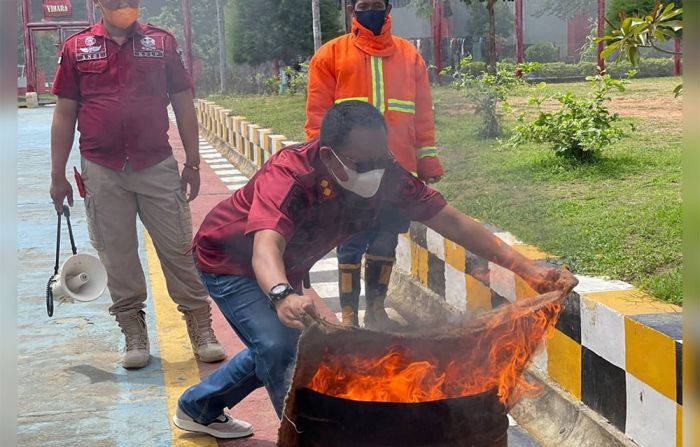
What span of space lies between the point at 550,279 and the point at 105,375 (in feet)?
8.21

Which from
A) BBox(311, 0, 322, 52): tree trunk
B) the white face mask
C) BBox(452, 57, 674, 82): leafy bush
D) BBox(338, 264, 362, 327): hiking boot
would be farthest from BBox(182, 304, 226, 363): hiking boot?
BBox(452, 57, 674, 82): leafy bush

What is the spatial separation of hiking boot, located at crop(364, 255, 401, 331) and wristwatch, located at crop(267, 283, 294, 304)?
2.33 metres

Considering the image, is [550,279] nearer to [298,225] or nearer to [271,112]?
[298,225]

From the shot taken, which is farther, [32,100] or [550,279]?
[32,100]

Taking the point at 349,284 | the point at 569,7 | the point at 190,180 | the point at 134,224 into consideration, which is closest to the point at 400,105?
the point at 349,284

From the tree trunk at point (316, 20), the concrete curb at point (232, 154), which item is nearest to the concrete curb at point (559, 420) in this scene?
the concrete curb at point (232, 154)

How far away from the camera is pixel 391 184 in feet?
10.9

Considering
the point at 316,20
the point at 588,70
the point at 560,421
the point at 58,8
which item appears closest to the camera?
the point at 560,421

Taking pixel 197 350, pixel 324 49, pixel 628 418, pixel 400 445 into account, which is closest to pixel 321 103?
pixel 324 49

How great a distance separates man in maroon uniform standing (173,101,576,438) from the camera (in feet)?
10.1

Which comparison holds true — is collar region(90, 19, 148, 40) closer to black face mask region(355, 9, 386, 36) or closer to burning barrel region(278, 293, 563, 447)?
black face mask region(355, 9, 386, 36)

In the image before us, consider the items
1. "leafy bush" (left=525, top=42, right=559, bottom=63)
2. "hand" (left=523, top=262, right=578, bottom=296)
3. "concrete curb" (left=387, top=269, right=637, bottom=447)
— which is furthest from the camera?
"leafy bush" (left=525, top=42, right=559, bottom=63)

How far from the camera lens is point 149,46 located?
4.65m

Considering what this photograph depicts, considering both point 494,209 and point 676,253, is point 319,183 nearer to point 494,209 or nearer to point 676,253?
point 676,253
